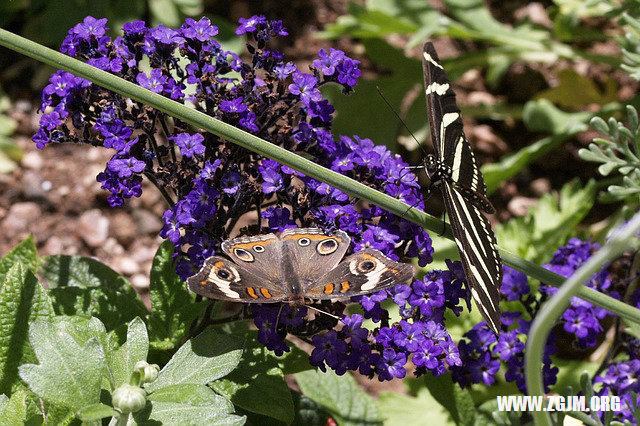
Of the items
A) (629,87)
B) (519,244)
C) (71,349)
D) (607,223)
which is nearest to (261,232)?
(71,349)

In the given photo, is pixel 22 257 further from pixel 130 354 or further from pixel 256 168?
pixel 256 168

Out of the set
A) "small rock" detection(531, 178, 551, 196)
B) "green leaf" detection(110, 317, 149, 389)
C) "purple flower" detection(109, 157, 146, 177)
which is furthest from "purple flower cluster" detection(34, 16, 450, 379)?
"small rock" detection(531, 178, 551, 196)

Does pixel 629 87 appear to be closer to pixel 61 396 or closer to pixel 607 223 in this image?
pixel 607 223

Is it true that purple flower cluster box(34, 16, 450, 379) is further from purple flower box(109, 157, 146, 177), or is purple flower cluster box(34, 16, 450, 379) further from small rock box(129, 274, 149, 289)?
small rock box(129, 274, 149, 289)

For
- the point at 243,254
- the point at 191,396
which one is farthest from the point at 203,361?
the point at 243,254

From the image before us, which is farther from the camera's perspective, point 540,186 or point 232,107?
point 540,186
